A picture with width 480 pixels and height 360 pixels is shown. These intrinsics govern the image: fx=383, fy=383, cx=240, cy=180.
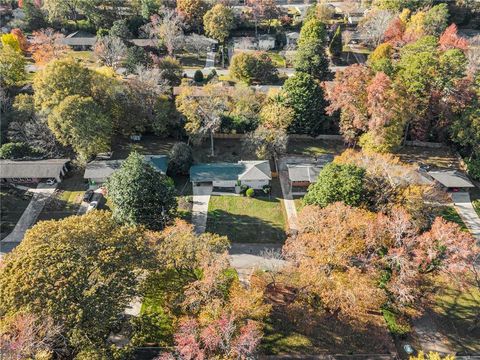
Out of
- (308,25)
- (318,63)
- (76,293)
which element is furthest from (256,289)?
(308,25)

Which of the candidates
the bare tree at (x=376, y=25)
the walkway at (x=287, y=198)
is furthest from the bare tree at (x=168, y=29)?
the bare tree at (x=376, y=25)

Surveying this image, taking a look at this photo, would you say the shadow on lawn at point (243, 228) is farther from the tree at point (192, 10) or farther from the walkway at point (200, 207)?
the tree at point (192, 10)

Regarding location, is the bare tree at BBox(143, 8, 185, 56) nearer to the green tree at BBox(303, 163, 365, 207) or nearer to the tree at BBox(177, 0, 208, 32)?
the tree at BBox(177, 0, 208, 32)

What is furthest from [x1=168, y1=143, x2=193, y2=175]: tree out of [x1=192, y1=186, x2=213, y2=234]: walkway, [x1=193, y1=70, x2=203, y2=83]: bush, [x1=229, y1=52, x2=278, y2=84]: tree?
[x1=193, y1=70, x2=203, y2=83]: bush

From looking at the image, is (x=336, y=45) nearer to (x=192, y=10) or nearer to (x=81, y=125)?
(x=192, y=10)

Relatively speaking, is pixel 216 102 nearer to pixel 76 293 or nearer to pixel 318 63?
pixel 318 63

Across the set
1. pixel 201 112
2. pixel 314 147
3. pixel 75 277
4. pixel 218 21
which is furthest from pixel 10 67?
pixel 75 277
